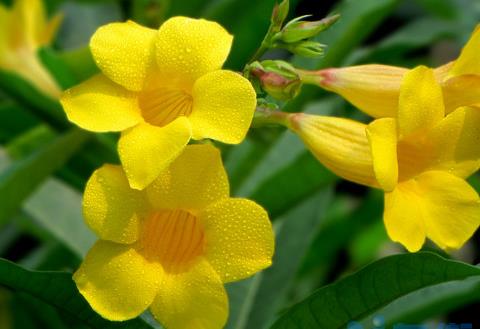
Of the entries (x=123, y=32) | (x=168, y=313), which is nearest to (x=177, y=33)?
(x=123, y=32)

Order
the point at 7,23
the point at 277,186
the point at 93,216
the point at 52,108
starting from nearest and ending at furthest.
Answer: the point at 93,216 < the point at 277,186 < the point at 52,108 < the point at 7,23

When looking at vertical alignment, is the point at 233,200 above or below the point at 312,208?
above

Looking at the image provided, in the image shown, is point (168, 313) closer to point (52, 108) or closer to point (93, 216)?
point (93, 216)

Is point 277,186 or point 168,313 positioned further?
point 277,186

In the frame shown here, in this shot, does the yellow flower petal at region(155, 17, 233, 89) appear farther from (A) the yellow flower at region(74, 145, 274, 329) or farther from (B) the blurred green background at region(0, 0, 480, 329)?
(B) the blurred green background at region(0, 0, 480, 329)

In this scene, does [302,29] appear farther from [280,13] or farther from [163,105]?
[163,105]

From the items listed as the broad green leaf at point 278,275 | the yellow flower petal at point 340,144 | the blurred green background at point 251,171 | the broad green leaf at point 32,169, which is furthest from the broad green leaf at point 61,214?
the yellow flower petal at point 340,144
